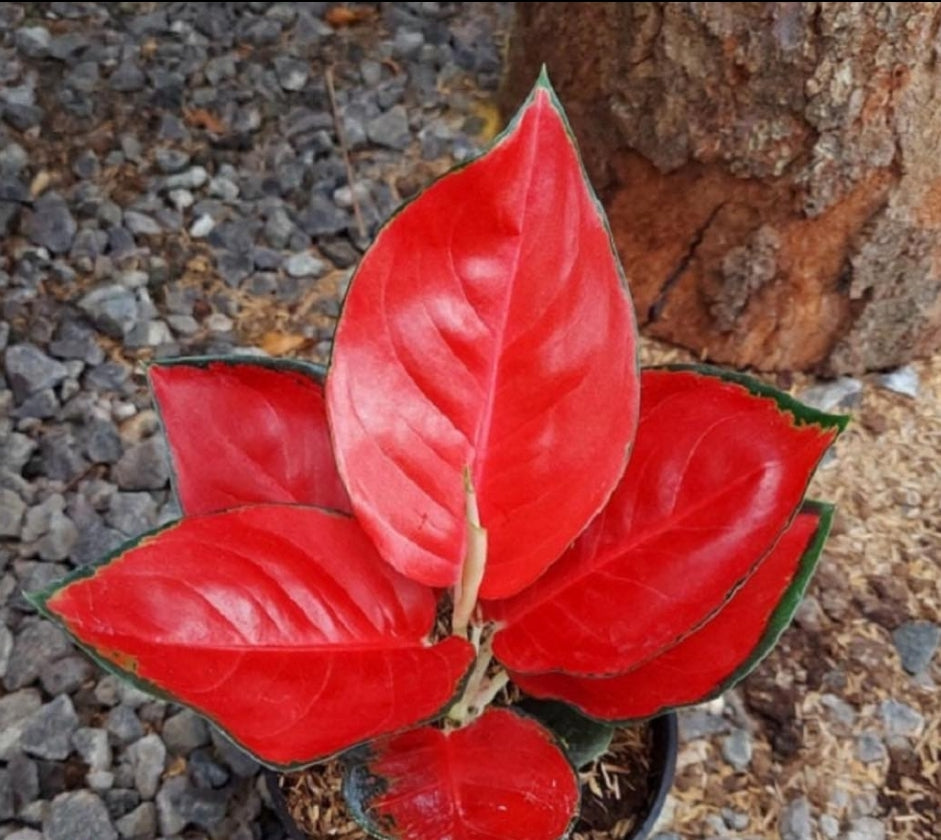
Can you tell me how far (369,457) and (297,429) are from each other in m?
0.10

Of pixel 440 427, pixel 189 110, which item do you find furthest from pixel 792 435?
pixel 189 110

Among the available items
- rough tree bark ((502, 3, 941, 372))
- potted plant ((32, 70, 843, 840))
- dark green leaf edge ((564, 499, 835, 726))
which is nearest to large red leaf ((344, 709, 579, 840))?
potted plant ((32, 70, 843, 840))

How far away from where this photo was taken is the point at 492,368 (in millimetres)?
778

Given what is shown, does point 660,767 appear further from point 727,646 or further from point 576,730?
point 727,646

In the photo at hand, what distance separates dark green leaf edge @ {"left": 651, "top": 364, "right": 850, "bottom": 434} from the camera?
0.74 m

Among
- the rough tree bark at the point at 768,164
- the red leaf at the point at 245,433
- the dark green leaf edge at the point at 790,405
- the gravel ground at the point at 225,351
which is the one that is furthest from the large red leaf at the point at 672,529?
the rough tree bark at the point at 768,164

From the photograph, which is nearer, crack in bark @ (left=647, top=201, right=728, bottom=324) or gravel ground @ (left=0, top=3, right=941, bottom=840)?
gravel ground @ (left=0, top=3, right=941, bottom=840)

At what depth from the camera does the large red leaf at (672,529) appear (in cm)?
75

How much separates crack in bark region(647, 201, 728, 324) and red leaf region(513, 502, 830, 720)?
0.62 metres

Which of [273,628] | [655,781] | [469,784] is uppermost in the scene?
[273,628]

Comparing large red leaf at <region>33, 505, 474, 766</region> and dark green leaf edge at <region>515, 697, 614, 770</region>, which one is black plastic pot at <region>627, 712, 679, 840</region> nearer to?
dark green leaf edge at <region>515, 697, 614, 770</region>

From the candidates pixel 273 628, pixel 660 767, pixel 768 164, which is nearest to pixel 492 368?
pixel 273 628

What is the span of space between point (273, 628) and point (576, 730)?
0.28 meters

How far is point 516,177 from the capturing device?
725mm
